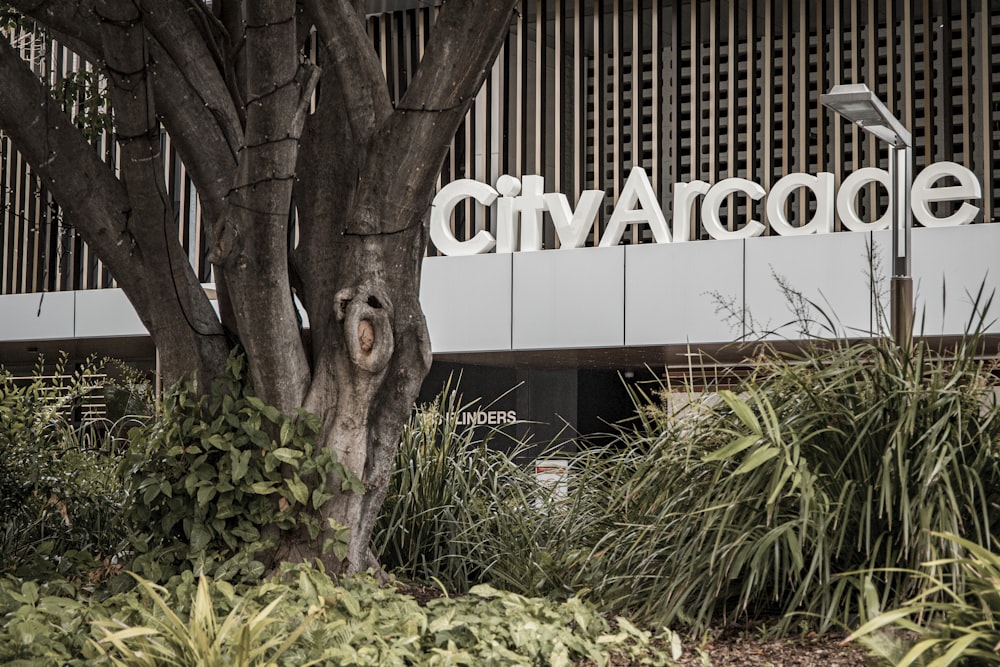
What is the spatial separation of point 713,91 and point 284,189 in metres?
8.83

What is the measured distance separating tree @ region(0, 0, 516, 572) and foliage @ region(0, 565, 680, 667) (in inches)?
21.2

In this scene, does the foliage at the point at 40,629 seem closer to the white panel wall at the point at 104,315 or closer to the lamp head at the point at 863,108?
the lamp head at the point at 863,108

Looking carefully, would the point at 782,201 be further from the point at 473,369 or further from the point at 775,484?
the point at 775,484

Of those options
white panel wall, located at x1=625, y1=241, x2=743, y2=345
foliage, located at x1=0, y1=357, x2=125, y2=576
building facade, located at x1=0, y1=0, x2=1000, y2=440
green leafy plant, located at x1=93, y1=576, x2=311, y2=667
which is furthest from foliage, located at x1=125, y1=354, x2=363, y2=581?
white panel wall, located at x1=625, y1=241, x2=743, y2=345

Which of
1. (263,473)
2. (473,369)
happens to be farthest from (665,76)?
(263,473)

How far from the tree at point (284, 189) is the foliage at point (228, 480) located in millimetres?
102

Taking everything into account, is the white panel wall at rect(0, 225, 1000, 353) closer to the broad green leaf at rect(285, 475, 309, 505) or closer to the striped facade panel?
the striped facade panel

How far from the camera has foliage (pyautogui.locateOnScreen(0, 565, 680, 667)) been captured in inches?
123

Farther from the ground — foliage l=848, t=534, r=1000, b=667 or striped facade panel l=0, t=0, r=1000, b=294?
striped facade panel l=0, t=0, r=1000, b=294

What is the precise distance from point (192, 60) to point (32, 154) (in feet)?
2.41

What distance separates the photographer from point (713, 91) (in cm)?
1195

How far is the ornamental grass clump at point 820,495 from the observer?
3523 mm

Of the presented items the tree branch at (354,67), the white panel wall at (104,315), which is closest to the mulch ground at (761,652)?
the tree branch at (354,67)

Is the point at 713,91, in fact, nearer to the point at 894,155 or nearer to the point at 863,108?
the point at 894,155
